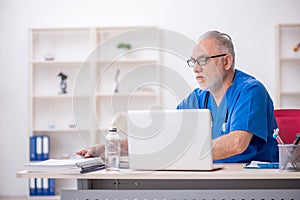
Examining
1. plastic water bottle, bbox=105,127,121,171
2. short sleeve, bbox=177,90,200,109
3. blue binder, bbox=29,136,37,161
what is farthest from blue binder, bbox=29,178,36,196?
plastic water bottle, bbox=105,127,121,171

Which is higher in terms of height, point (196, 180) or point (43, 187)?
point (196, 180)

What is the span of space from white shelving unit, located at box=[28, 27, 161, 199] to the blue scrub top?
2.83 metres

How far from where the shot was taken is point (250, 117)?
2428 millimetres

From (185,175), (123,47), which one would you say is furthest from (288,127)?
(123,47)

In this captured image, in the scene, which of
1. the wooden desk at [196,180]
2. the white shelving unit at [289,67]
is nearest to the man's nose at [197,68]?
the wooden desk at [196,180]

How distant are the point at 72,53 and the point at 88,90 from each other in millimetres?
443

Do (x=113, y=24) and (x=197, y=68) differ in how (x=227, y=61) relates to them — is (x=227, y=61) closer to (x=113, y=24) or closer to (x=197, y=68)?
(x=197, y=68)

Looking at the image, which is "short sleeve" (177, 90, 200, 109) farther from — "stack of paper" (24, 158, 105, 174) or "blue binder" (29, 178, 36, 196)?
"blue binder" (29, 178, 36, 196)

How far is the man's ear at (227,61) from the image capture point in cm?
273

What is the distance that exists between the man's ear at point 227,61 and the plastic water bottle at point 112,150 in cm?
82

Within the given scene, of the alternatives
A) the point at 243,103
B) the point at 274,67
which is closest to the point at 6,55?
the point at 274,67

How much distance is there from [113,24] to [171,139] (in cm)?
388

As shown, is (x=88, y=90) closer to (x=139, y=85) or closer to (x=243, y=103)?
(x=139, y=85)

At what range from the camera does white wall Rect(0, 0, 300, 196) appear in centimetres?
560
